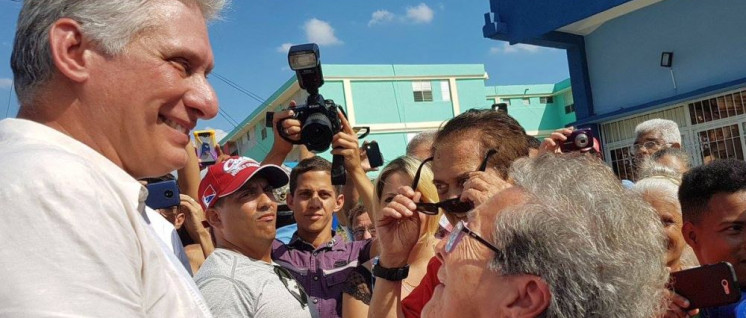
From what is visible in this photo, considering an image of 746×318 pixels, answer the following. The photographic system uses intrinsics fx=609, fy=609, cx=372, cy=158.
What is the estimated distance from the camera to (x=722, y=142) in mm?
Answer: 10609

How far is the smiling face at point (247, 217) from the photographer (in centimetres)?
280

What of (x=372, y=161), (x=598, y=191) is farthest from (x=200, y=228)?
(x=598, y=191)

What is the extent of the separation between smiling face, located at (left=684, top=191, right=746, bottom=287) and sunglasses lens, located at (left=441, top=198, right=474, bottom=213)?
43.5 inches

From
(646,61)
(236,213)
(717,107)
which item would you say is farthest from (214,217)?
(646,61)

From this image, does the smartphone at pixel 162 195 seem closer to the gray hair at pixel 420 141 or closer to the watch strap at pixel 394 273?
the watch strap at pixel 394 273

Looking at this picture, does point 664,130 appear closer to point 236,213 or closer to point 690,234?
point 690,234

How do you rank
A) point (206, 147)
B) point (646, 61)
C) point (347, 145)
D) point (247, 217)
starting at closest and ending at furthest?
point (247, 217), point (347, 145), point (206, 147), point (646, 61)

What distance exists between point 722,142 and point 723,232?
30.8ft

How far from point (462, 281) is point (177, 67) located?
93 centimetres

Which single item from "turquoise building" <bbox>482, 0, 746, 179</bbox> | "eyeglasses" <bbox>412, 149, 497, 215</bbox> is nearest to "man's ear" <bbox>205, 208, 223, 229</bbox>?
"eyeglasses" <bbox>412, 149, 497, 215</bbox>

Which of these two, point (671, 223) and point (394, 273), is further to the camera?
point (671, 223)

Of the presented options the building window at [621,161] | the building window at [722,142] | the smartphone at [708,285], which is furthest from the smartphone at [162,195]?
the building window at [621,161]

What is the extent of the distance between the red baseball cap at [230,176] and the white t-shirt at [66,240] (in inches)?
67.8

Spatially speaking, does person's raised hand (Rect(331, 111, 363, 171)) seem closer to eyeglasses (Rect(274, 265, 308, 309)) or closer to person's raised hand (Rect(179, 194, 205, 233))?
eyeglasses (Rect(274, 265, 308, 309))
